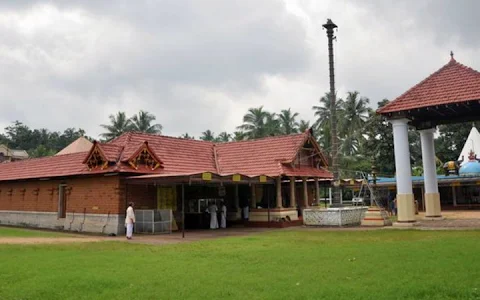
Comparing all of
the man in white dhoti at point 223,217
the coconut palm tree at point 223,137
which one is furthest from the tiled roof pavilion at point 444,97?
the coconut palm tree at point 223,137

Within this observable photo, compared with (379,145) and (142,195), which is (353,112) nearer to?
(379,145)

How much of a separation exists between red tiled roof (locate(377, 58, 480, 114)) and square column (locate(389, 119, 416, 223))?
84 centimetres

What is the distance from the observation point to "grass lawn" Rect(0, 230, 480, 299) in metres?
6.92

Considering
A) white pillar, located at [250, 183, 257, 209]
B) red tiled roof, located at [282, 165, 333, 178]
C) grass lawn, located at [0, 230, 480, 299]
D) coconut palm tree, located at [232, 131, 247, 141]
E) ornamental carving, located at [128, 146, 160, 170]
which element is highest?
coconut palm tree, located at [232, 131, 247, 141]

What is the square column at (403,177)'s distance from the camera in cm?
1920

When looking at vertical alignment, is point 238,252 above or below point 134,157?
below

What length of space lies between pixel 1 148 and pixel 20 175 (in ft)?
153

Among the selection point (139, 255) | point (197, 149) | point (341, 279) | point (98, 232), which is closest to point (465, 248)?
point (341, 279)

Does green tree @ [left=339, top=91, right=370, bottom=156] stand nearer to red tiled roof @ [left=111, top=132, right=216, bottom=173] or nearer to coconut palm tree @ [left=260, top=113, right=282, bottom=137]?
coconut palm tree @ [left=260, top=113, right=282, bottom=137]

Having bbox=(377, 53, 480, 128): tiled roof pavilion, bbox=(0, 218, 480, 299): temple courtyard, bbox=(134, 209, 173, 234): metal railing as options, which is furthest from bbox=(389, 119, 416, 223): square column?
bbox=(134, 209, 173, 234): metal railing

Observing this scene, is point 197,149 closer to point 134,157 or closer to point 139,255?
point 134,157

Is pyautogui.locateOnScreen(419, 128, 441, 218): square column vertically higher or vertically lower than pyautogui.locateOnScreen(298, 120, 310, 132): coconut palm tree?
lower

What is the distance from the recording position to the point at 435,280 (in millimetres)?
7254

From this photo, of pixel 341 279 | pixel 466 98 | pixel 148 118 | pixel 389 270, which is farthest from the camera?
pixel 148 118
